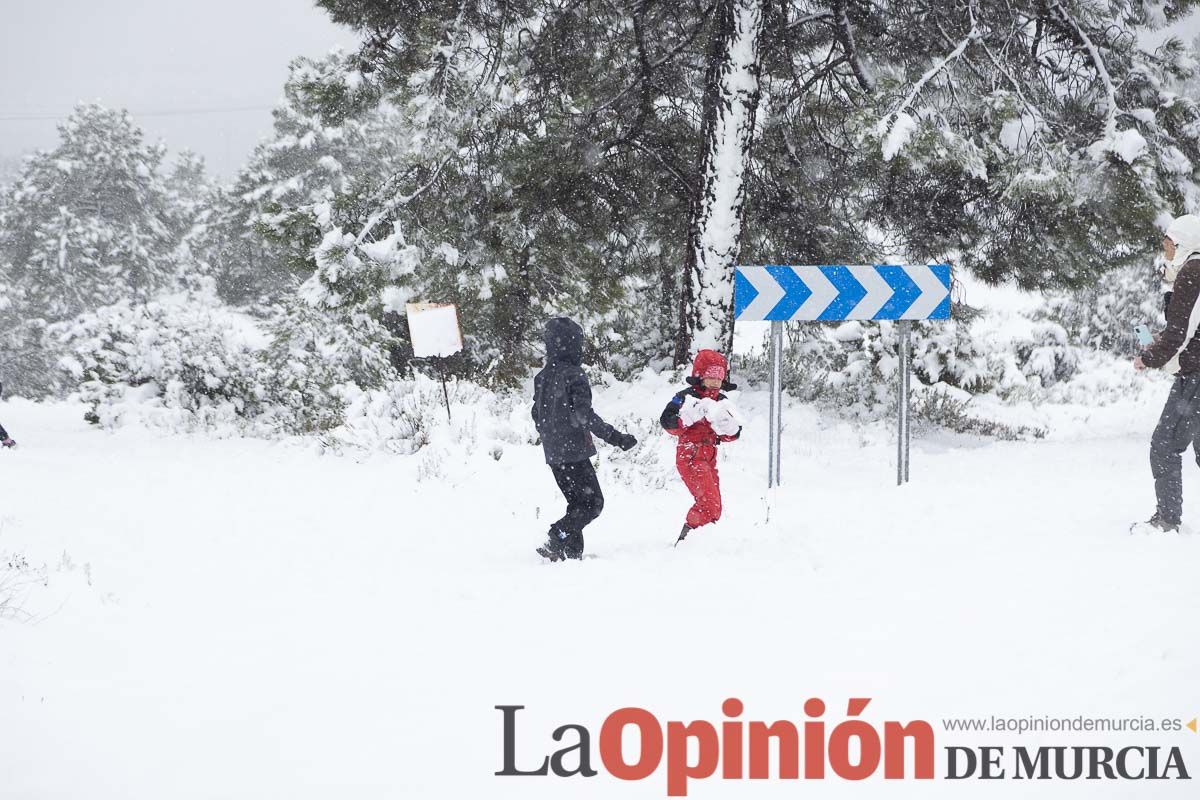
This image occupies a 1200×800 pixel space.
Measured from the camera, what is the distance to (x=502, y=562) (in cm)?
562

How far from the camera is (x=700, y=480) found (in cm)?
564

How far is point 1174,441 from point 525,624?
4.35 meters

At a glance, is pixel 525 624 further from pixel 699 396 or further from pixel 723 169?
pixel 723 169

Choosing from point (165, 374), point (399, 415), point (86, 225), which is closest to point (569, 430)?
point (399, 415)

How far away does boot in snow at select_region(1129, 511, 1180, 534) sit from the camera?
17.8 ft

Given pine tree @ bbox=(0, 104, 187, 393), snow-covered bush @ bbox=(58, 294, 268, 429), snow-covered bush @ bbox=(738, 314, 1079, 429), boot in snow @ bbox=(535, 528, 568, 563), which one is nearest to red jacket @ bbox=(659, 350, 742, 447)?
boot in snow @ bbox=(535, 528, 568, 563)

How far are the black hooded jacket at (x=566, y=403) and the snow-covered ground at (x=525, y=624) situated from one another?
29.8 inches

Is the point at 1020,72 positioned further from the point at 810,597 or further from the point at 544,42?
the point at 810,597

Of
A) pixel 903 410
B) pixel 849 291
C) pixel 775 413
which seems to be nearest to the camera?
pixel 849 291

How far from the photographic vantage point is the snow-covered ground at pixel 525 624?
285 centimetres

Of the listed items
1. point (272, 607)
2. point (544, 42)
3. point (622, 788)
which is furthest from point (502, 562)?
point (544, 42)

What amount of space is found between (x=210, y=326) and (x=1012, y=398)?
14.6 m

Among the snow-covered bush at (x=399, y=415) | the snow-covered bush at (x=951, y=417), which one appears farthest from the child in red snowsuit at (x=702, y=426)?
the snow-covered bush at (x=951, y=417)

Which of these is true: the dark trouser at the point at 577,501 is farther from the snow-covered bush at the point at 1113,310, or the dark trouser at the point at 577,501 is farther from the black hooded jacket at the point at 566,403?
the snow-covered bush at the point at 1113,310
